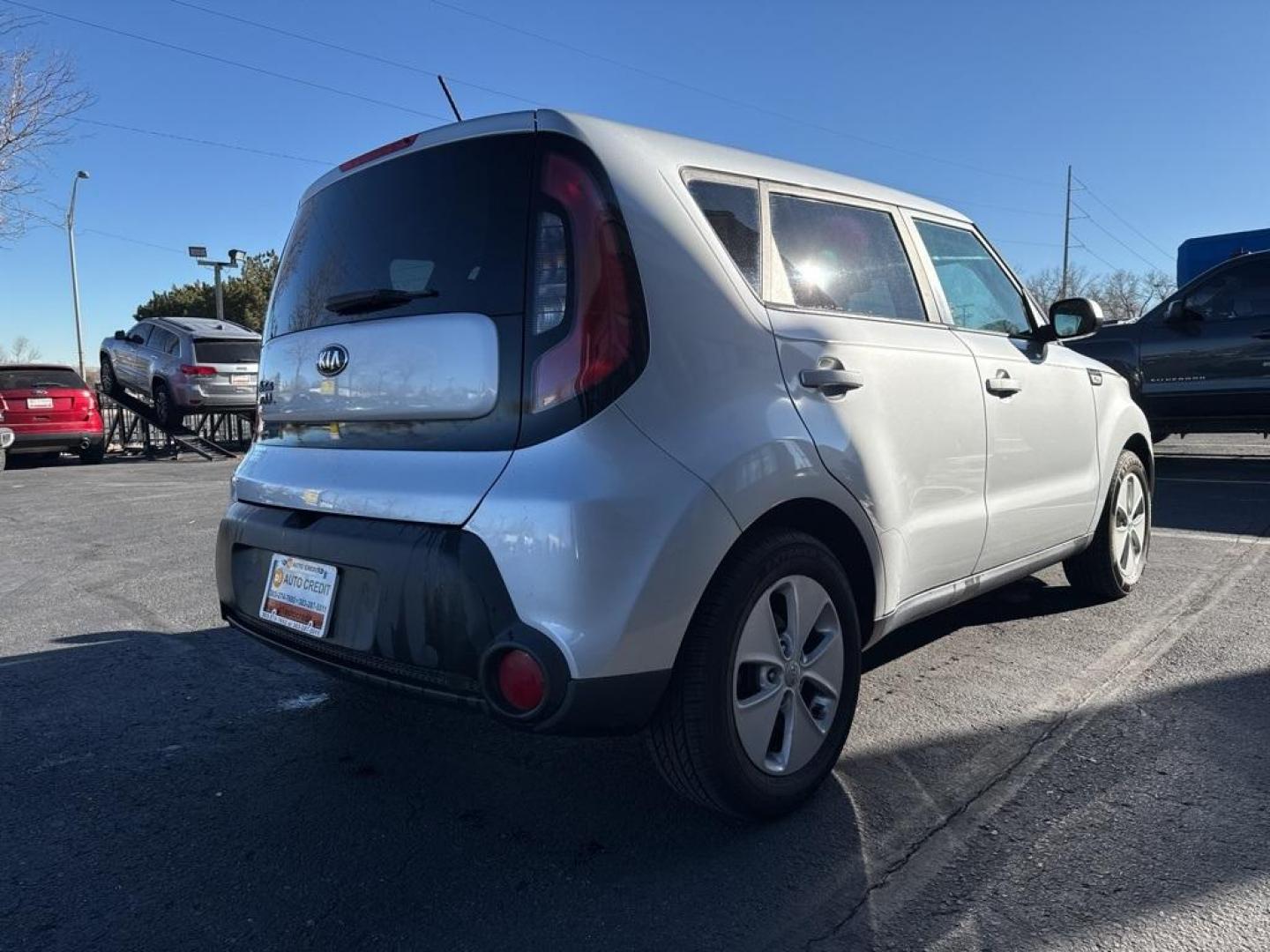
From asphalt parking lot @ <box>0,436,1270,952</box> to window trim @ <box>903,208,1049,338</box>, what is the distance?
137 centimetres

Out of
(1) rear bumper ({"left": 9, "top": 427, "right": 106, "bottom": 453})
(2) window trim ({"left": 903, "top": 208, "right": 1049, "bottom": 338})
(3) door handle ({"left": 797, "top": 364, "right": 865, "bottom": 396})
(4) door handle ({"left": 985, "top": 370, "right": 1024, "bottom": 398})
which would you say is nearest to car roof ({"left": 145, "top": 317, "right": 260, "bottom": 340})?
(1) rear bumper ({"left": 9, "top": 427, "right": 106, "bottom": 453})

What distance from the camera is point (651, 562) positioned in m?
2.10

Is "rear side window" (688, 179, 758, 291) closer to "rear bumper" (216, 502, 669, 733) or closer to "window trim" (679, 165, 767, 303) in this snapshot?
"window trim" (679, 165, 767, 303)

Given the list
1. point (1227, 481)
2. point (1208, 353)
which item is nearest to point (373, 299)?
point (1227, 481)

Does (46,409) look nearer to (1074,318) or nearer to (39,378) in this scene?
(39,378)

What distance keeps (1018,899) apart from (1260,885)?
0.58 m

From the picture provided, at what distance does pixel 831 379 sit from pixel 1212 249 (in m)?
18.3

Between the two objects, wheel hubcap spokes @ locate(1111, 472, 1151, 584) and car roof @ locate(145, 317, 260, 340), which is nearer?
wheel hubcap spokes @ locate(1111, 472, 1151, 584)

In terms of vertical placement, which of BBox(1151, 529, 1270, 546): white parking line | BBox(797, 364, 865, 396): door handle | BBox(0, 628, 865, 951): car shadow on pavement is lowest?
BBox(0, 628, 865, 951): car shadow on pavement

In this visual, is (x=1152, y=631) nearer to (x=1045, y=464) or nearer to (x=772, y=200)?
(x=1045, y=464)

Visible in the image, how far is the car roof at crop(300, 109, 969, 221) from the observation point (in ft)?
7.66

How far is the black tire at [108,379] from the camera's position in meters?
17.7

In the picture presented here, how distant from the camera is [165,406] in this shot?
1508 centimetres

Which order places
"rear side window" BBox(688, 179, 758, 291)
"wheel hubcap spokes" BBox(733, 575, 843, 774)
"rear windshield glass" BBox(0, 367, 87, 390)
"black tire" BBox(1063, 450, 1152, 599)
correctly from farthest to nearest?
"rear windshield glass" BBox(0, 367, 87, 390) → "black tire" BBox(1063, 450, 1152, 599) → "rear side window" BBox(688, 179, 758, 291) → "wheel hubcap spokes" BBox(733, 575, 843, 774)
